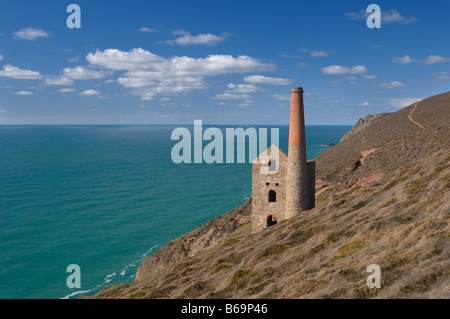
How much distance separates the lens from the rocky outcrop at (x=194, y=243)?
36438 millimetres

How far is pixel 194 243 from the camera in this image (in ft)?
127

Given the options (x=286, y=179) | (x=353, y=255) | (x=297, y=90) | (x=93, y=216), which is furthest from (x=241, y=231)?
(x=93, y=216)

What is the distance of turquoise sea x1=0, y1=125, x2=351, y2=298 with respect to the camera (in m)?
40.9

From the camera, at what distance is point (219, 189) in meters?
81.9

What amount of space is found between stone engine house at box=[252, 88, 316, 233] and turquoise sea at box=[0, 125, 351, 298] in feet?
72.7

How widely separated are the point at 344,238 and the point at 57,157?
153059 millimetres

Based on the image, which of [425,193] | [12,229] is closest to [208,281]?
[425,193]

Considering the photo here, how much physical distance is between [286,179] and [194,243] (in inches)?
659

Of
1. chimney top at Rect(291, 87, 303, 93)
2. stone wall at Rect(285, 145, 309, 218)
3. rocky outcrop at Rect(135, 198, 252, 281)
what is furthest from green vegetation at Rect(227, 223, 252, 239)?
chimney top at Rect(291, 87, 303, 93)

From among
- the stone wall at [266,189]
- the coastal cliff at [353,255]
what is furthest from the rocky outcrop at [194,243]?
the coastal cliff at [353,255]

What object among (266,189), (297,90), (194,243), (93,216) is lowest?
(93,216)

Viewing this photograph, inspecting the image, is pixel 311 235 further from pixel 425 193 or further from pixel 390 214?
pixel 425 193

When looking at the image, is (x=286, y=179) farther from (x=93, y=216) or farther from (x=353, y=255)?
(x=93, y=216)

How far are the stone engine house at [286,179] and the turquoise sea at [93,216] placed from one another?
22163 millimetres
